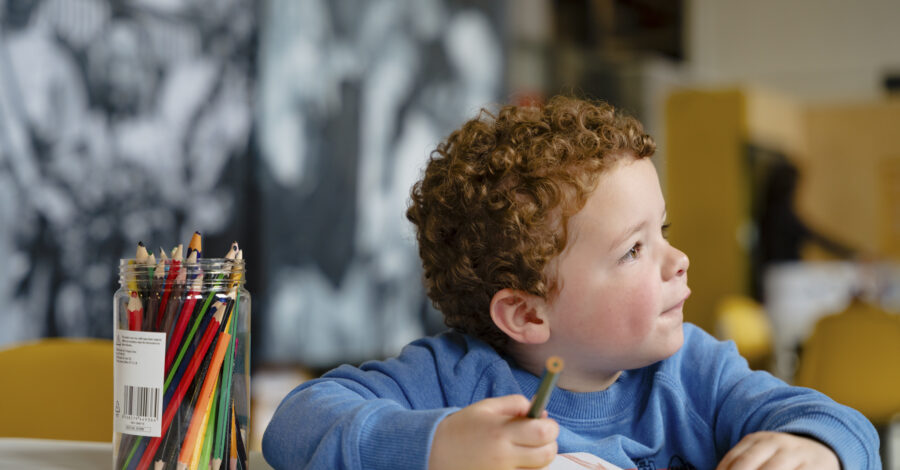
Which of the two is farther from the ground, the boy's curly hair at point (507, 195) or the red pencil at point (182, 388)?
the boy's curly hair at point (507, 195)

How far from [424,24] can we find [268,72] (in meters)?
0.88

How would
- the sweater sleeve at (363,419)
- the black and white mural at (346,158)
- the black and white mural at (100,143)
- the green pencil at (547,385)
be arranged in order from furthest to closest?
the black and white mural at (346,158) < the black and white mural at (100,143) < the sweater sleeve at (363,419) < the green pencil at (547,385)

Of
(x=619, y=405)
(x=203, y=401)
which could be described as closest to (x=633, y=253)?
(x=619, y=405)

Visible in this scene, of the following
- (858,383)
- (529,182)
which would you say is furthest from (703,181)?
(529,182)

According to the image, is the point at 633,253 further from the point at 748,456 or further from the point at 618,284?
the point at 748,456

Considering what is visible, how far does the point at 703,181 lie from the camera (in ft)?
16.0

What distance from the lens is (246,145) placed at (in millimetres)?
2523

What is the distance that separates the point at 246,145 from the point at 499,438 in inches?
84.0

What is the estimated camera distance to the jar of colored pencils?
23.5 inches

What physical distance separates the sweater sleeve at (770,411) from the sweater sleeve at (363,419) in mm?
233

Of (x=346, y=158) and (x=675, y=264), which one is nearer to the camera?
(x=675, y=264)

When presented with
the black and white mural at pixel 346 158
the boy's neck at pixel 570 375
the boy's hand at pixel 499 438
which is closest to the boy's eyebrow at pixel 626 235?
the boy's neck at pixel 570 375

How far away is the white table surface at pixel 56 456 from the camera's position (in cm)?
72

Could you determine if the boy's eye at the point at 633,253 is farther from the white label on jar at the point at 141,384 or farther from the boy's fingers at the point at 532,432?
the white label on jar at the point at 141,384
